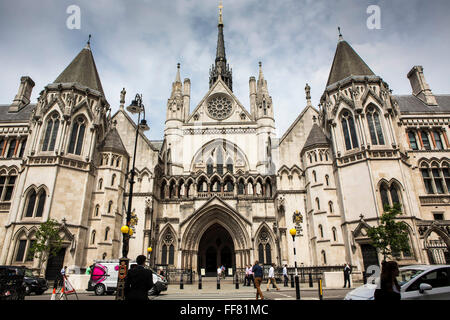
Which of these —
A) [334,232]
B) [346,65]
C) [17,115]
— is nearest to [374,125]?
[346,65]

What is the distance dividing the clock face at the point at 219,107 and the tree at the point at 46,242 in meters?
22.4

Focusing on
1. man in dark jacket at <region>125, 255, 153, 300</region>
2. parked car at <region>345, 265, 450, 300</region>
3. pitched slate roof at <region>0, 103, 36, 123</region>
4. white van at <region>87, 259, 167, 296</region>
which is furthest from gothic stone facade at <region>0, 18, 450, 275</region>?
man in dark jacket at <region>125, 255, 153, 300</region>

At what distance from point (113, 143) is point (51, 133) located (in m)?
5.07

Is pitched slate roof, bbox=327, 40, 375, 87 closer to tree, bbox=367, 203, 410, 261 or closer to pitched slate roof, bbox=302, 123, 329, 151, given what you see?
pitched slate roof, bbox=302, 123, 329, 151

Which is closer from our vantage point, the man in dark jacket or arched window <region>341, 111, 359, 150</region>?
the man in dark jacket

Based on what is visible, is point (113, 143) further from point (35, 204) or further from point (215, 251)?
point (215, 251)

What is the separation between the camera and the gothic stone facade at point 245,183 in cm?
2164

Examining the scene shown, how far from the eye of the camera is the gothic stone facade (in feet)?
71.0

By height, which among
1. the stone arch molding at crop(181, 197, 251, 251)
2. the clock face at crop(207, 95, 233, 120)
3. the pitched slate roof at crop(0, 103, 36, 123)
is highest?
the clock face at crop(207, 95, 233, 120)

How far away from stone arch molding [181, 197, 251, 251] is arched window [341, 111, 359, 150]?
37.0 ft

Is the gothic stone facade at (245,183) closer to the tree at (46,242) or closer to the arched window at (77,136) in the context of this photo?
the arched window at (77,136)

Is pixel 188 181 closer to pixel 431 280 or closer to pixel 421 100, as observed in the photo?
pixel 431 280

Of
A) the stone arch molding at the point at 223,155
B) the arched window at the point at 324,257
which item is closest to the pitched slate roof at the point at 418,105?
the arched window at the point at 324,257
